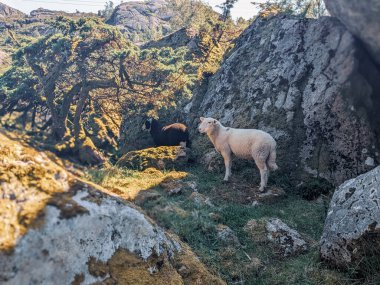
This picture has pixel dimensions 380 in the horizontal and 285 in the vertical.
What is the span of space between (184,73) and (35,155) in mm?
14137

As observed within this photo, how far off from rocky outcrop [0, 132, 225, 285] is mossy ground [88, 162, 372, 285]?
61.9 inches

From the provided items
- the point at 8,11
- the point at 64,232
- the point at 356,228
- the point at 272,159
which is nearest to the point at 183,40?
the point at 272,159

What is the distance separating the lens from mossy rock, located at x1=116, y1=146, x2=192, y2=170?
14836 mm

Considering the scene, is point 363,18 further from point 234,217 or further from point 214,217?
point 214,217

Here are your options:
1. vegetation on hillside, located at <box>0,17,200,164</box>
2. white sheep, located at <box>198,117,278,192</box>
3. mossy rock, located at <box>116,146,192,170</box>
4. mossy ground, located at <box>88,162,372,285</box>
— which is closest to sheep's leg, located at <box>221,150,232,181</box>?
white sheep, located at <box>198,117,278,192</box>

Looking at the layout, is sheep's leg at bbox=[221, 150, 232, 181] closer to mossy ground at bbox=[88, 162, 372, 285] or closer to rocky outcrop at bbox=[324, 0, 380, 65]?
mossy ground at bbox=[88, 162, 372, 285]

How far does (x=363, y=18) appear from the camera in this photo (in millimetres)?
13883

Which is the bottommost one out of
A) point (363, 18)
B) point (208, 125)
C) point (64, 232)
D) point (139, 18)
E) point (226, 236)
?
point (226, 236)

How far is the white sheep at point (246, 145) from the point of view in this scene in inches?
480

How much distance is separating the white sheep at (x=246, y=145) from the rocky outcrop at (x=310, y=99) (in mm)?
2224

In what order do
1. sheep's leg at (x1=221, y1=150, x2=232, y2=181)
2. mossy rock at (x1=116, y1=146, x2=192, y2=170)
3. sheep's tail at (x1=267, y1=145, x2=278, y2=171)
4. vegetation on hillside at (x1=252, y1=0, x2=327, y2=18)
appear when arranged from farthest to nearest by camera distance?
vegetation on hillside at (x1=252, y1=0, x2=327, y2=18), mossy rock at (x1=116, y1=146, x2=192, y2=170), sheep's leg at (x1=221, y1=150, x2=232, y2=181), sheep's tail at (x1=267, y1=145, x2=278, y2=171)

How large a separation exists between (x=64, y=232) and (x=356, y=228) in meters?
5.26

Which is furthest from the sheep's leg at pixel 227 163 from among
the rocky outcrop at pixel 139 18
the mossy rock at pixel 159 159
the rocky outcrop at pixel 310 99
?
the rocky outcrop at pixel 139 18

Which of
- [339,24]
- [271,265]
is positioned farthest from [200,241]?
[339,24]
